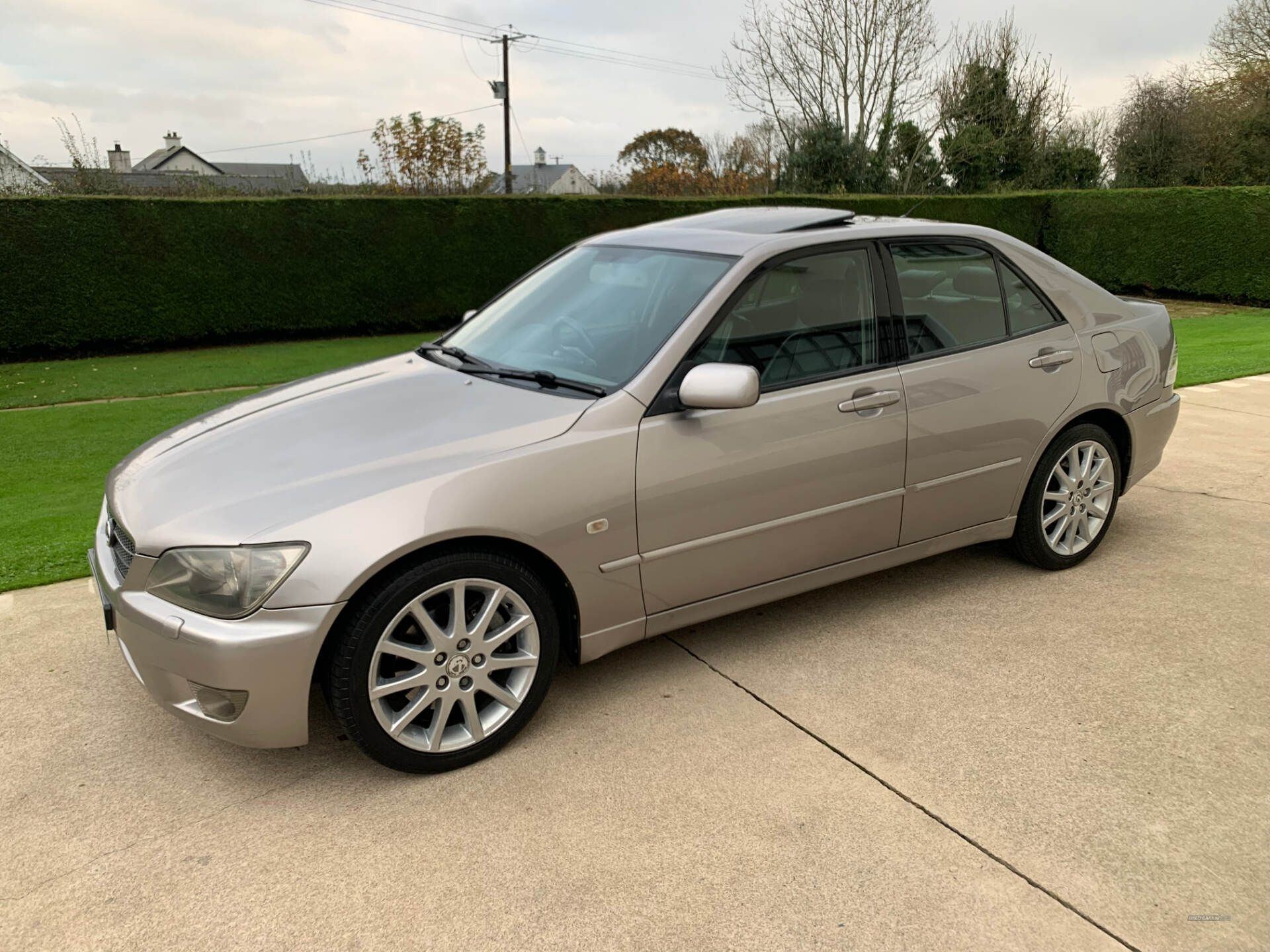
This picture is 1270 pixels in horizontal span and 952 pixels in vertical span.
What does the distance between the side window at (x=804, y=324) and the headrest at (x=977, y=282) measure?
492 millimetres

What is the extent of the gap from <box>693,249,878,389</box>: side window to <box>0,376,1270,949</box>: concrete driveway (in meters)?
1.11

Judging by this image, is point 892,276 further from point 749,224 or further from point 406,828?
point 406,828

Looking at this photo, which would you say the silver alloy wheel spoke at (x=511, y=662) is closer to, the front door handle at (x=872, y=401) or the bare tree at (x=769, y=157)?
the front door handle at (x=872, y=401)

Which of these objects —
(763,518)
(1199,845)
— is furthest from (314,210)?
(1199,845)

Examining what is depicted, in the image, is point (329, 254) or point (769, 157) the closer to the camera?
point (329, 254)

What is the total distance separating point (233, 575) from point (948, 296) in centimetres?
295

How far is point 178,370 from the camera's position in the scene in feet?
44.8

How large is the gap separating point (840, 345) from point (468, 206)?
14.6 metres

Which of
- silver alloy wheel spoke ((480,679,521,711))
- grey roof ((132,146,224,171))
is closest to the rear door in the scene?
silver alloy wheel spoke ((480,679,521,711))

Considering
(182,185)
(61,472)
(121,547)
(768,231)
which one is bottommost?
(61,472)

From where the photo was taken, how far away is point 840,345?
12.2 feet

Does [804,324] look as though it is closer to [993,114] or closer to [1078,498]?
[1078,498]

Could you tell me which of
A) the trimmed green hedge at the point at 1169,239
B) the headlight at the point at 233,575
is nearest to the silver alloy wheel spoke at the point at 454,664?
the headlight at the point at 233,575

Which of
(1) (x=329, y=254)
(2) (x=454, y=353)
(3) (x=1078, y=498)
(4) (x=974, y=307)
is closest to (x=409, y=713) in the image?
(2) (x=454, y=353)
